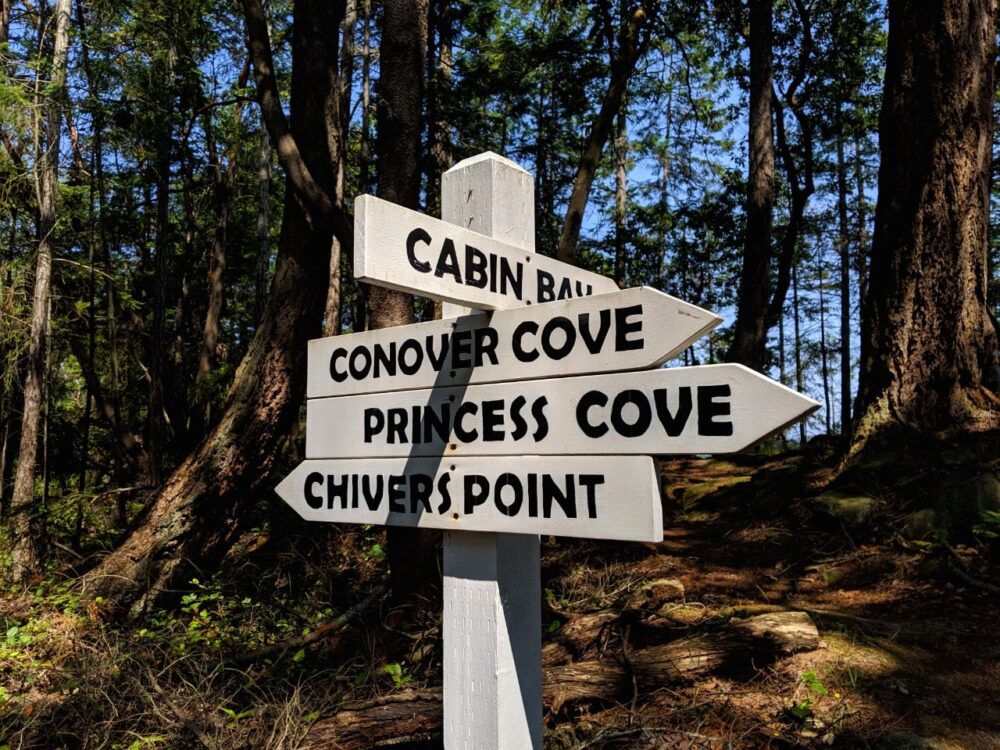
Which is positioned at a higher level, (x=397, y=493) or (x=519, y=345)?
(x=519, y=345)

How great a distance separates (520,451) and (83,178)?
13365 mm

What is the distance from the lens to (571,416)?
181 cm

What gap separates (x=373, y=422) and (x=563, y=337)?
0.72 m

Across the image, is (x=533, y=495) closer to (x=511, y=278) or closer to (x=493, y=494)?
(x=493, y=494)

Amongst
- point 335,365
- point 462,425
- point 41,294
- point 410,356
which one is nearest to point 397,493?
point 462,425

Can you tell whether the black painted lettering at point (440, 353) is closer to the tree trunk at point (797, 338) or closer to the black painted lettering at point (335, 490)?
the black painted lettering at point (335, 490)

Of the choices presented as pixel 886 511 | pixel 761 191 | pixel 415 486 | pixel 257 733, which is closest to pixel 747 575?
pixel 886 511

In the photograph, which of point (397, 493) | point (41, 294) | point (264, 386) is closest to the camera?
point (397, 493)

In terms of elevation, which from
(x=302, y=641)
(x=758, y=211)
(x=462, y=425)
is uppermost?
(x=758, y=211)

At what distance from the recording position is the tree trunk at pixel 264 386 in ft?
19.7

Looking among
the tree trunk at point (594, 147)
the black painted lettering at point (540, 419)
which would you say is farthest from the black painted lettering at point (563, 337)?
the tree trunk at point (594, 147)

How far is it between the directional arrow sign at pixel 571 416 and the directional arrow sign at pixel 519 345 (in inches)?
1.6

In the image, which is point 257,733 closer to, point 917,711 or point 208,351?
point 917,711

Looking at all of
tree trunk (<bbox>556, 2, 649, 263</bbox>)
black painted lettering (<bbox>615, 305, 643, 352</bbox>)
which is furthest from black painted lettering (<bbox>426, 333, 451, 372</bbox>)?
tree trunk (<bbox>556, 2, 649, 263</bbox>)
